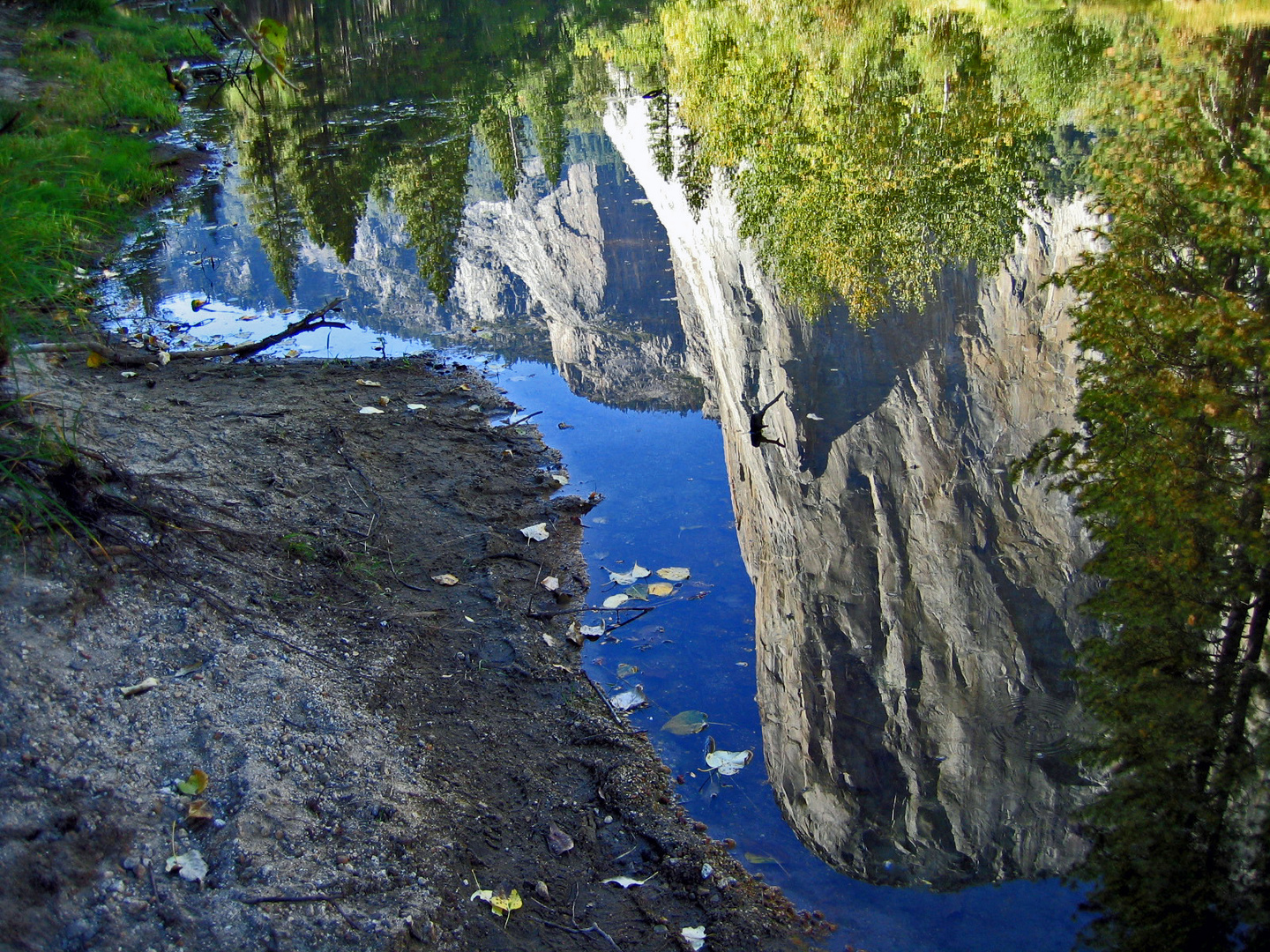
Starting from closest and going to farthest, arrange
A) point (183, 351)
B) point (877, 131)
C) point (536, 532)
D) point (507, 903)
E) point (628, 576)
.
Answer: point (507, 903) < point (628, 576) < point (536, 532) < point (183, 351) < point (877, 131)

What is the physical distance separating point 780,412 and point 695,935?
19.9 feet

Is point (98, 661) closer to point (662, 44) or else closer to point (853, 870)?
point (853, 870)

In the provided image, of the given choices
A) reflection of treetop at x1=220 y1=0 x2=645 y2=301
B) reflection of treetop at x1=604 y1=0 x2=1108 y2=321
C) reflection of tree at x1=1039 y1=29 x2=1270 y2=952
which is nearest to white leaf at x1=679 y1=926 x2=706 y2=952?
reflection of tree at x1=1039 y1=29 x2=1270 y2=952

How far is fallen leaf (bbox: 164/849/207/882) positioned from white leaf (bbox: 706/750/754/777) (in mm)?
2353

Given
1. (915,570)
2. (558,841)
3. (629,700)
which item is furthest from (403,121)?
(558,841)

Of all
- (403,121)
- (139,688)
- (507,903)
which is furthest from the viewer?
(403,121)

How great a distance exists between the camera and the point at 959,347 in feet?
32.0

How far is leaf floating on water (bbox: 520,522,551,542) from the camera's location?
6.22m

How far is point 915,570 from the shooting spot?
20.9 ft

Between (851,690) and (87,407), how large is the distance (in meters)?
5.46

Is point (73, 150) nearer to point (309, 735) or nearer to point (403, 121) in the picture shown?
point (403, 121)

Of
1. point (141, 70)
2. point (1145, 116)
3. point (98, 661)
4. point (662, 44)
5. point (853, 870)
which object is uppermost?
point (662, 44)

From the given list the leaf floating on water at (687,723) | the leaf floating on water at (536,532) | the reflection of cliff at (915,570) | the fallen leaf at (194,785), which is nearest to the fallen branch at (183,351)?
the leaf floating on water at (536,532)

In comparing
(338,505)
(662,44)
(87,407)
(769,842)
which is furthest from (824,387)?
(662,44)
